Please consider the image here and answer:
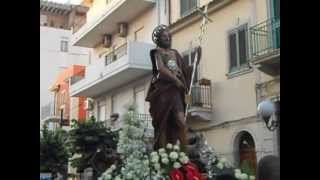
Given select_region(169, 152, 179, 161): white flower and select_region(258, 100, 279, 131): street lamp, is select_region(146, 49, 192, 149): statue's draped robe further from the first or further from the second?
select_region(258, 100, 279, 131): street lamp

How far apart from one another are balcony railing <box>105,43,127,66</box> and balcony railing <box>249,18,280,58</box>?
1.89ft

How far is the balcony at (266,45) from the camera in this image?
223 cm

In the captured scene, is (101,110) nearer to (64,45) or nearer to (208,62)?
(64,45)

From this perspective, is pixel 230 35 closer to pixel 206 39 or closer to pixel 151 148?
pixel 206 39

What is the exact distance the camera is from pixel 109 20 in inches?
102

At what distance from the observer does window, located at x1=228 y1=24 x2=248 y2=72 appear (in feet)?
7.97

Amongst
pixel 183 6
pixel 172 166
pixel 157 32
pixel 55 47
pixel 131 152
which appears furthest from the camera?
pixel 183 6

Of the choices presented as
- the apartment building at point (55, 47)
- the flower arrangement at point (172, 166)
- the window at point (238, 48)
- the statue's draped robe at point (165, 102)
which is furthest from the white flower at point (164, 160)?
the window at point (238, 48)

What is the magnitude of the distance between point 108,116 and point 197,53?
1.55 ft

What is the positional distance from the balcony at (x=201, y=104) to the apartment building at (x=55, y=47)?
1.70 ft

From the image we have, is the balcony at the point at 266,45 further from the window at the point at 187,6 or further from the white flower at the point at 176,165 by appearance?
the white flower at the point at 176,165

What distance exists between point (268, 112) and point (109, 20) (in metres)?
0.90

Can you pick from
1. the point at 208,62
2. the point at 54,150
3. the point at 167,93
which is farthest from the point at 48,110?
the point at 208,62
